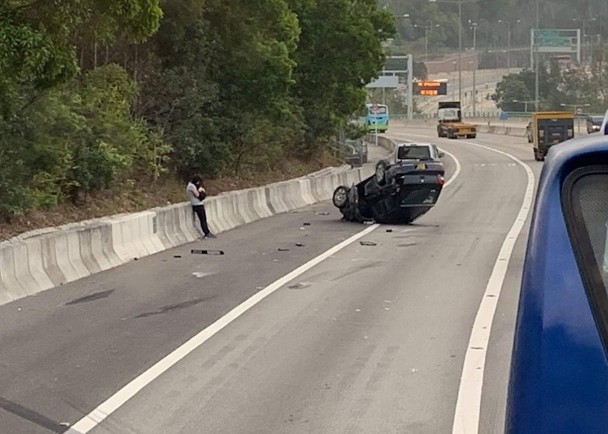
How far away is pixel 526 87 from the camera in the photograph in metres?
150

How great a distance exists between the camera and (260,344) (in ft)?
39.4

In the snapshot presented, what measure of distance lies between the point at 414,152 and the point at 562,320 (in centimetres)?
3356

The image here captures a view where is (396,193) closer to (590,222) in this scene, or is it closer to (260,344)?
(260,344)

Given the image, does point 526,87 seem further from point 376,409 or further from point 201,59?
point 376,409

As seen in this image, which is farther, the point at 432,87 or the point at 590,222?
the point at 432,87

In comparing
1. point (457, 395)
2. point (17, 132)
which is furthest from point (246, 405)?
point (17, 132)

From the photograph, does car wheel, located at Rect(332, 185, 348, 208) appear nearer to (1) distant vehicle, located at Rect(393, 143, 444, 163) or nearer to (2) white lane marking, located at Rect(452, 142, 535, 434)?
(1) distant vehicle, located at Rect(393, 143, 444, 163)

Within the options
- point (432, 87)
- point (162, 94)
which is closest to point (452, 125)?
point (432, 87)

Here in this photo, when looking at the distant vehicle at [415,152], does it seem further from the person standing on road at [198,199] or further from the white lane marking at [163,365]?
the white lane marking at [163,365]

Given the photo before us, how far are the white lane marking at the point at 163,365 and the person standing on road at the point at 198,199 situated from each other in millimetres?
6472

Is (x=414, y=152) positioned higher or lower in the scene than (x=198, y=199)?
lower

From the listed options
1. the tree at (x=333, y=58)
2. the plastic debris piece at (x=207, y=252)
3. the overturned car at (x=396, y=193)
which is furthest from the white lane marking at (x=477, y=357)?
the tree at (x=333, y=58)

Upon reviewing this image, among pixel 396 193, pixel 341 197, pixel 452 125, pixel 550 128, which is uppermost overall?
pixel 396 193

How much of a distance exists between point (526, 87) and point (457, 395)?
144 m
